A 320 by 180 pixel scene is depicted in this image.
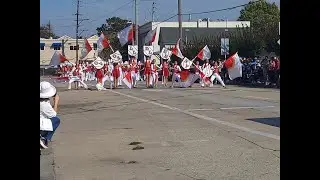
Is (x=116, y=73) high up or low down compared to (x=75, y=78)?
up

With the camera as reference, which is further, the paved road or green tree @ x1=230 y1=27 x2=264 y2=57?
green tree @ x1=230 y1=27 x2=264 y2=57

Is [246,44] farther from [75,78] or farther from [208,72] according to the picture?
[75,78]

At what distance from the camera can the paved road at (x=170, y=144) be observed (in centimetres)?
721

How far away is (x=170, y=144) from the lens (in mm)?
9719

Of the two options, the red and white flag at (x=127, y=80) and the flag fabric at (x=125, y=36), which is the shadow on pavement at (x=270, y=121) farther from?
the flag fabric at (x=125, y=36)

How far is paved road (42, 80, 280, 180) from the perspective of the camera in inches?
284

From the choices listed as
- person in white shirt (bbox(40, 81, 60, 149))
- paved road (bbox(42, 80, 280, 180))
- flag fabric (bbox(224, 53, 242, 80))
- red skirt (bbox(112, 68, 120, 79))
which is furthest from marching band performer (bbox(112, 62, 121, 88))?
person in white shirt (bbox(40, 81, 60, 149))

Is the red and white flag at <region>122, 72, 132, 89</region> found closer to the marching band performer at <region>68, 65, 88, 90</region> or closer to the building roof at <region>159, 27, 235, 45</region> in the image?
the marching band performer at <region>68, 65, 88, 90</region>

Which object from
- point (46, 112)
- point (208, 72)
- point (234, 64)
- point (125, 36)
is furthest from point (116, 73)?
point (46, 112)

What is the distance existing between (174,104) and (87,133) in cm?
739

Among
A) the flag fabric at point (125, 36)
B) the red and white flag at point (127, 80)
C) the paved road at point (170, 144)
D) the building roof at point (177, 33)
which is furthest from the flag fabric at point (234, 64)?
the building roof at point (177, 33)
